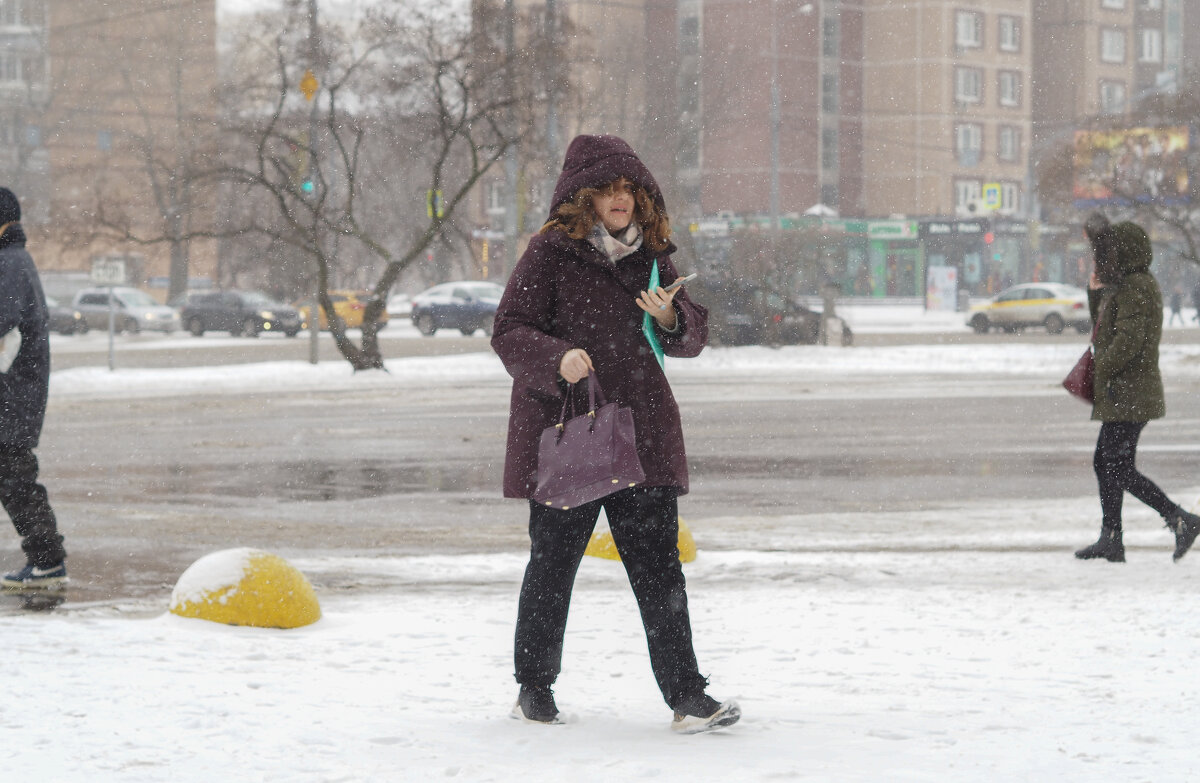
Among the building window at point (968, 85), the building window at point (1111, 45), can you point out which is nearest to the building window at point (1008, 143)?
the building window at point (968, 85)

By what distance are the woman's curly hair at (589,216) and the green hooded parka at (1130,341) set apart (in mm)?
3750

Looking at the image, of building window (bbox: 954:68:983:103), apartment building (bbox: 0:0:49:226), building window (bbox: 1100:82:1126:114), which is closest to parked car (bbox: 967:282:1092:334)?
building window (bbox: 954:68:983:103)

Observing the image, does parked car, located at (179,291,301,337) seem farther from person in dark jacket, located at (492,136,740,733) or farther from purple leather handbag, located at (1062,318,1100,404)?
person in dark jacket, located at (492,136,740,733)

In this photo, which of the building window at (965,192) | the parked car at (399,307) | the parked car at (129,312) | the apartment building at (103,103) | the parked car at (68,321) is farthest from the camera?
the building window at (965,192)

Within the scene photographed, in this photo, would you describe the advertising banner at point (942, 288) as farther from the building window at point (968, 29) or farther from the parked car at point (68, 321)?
the parked car at point (68, 321)

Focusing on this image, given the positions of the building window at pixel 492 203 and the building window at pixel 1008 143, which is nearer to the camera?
the building window at pixel 1008 143

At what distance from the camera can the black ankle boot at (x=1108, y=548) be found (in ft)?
25.1

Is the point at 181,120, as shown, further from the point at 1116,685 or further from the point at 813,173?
the point at 1116,685

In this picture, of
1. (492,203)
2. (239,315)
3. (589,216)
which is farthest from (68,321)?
(589,216)

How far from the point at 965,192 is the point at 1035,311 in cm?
3519

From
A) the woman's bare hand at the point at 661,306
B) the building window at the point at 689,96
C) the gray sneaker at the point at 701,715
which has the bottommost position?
the gray sneaker at the point at 701,715

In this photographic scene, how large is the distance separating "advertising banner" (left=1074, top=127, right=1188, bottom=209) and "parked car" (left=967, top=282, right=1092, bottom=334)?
5.62 meters

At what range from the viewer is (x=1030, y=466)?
40.6ft

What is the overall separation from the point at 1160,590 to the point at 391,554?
3.65 metres
